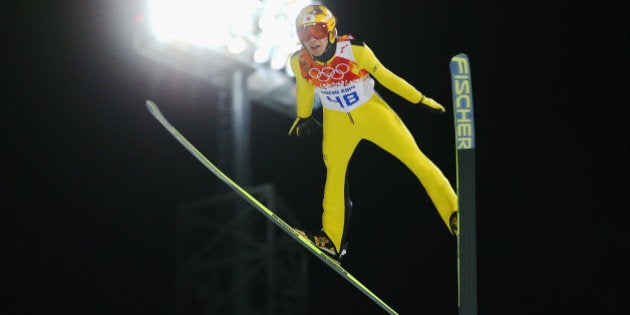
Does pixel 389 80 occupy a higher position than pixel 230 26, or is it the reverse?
pixel 230 26

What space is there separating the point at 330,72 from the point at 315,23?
27cm

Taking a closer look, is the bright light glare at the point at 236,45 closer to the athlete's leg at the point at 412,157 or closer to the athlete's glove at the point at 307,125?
the athlete's glove at the point at 307,125

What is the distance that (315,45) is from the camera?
150 inches

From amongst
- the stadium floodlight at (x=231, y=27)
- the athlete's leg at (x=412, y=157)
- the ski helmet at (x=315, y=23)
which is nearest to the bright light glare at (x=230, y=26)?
the stadium floodlight at (x=231, y=27)

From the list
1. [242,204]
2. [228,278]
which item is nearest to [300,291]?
[228,278]

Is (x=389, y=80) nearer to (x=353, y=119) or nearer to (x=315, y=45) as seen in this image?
(x=353, y=119)

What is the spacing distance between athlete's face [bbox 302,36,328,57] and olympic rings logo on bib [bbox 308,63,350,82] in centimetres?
9

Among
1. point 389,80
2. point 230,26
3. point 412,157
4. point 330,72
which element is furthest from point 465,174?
point 230,26

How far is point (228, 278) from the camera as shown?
7602 mm

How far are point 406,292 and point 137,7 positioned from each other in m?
4.59

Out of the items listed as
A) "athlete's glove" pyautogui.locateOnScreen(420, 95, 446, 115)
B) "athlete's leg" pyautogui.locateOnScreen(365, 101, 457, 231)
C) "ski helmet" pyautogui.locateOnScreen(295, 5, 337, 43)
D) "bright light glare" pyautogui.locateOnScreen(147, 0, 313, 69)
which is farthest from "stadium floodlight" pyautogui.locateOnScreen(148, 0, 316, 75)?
"athlete's glove" pyautogui.locateOnScreen(420, 95, 446, 115)

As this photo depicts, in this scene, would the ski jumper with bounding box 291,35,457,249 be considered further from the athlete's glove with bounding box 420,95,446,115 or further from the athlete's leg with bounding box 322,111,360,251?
the athlete's glove with bounding box 420,95,446,115

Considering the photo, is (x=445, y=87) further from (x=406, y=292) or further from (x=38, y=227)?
(x=38, y=227)

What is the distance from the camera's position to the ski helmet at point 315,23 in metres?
3.77
